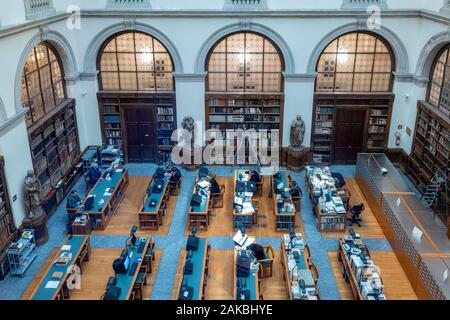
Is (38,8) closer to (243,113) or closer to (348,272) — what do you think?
(243,113)

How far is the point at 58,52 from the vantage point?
15148mm

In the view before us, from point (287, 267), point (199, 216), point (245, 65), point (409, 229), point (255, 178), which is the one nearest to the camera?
point (287, 267)

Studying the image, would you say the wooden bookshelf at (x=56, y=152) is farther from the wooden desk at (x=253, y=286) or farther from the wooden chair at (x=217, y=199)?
the wooden desk at (x=253, y=286)

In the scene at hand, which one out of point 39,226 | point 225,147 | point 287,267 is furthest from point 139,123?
point 287,267

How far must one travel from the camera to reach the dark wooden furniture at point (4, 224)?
11.4m

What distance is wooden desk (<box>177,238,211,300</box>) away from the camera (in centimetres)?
979

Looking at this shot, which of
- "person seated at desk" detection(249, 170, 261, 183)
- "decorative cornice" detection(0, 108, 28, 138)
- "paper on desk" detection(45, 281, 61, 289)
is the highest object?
"decorative cornice" detection(0, 108, 28, 138)

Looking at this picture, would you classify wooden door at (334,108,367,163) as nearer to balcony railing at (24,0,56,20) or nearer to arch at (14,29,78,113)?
arch at (14,29,78,113)

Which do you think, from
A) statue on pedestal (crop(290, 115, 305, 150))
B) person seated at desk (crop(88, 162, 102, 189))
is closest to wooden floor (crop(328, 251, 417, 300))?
statue on pedestal (crop(290, 115, 305, 150))

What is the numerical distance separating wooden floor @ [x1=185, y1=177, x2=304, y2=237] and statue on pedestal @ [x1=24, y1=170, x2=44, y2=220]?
409 cm

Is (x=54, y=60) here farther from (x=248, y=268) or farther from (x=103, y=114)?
(x=248, y=268)

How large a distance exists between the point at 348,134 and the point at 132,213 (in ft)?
27.0

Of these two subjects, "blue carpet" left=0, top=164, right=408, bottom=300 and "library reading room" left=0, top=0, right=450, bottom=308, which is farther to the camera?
"library reading room" left=0, top=0, right=450, bottom=308
